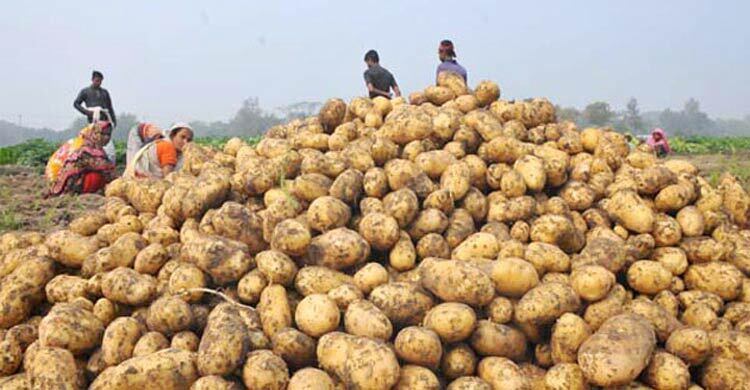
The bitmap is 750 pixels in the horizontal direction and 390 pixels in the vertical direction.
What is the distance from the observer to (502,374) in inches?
113

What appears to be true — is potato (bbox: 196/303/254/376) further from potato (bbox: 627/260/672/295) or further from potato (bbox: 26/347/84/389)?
potato (bbox: 627/260/672/295)

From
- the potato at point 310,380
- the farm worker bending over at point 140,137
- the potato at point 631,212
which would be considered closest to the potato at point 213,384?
the potato at point 310,380

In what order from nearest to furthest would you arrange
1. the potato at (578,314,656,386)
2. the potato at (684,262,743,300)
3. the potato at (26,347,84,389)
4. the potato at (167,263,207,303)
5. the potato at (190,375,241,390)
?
the potato at (190,375,241,390), the potato at (578,314,656,386), the potato at (26,347,84,389), the potato at (167,263,207,303), the potato at (684,262,743,300)

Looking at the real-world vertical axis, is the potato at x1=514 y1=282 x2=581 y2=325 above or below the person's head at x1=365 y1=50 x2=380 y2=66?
below

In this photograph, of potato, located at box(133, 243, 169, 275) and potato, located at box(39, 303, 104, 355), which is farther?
potato, located at box(133, 243, 169, 275)

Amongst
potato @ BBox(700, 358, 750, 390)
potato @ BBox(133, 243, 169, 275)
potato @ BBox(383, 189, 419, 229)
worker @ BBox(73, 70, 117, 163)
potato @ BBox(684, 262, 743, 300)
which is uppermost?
worker @ BBox(73, 70, 117, 163)

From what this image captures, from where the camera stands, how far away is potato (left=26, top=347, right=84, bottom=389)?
2.82 meters

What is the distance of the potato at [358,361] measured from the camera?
8.66 feet

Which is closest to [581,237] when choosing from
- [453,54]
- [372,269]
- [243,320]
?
[372,269]

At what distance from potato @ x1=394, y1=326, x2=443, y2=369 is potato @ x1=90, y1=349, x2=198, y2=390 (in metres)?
0.97

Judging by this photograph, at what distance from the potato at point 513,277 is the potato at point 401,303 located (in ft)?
1.31

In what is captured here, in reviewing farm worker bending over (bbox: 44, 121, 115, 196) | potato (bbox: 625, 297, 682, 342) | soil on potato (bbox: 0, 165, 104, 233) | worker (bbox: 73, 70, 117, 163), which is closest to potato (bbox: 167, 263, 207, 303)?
potato (bbox: 625, 297, 682, 342)

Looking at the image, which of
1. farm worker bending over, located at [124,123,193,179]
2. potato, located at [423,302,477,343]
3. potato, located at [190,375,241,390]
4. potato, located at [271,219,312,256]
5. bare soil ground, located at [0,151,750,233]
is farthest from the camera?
bare soil ground, located at [0,151,750,233]

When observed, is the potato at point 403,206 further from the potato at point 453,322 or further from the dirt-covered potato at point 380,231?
the potato at point 453,322
